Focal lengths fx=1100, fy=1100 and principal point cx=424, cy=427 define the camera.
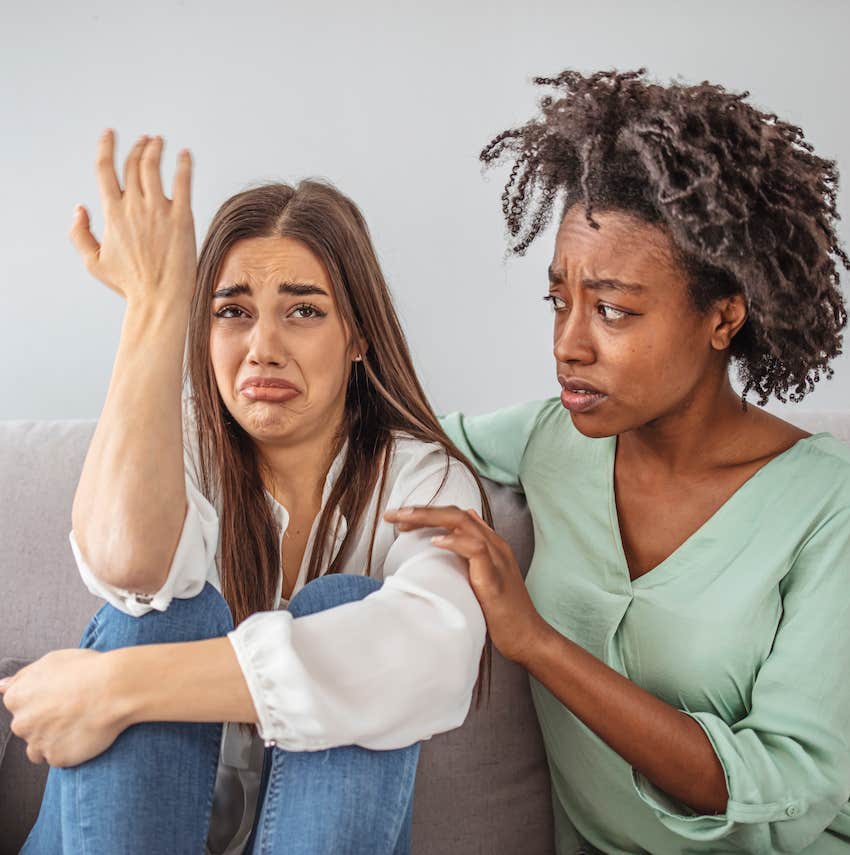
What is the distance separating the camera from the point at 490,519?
141 cm

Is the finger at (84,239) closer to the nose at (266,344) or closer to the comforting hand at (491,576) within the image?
the nose at (266,344)

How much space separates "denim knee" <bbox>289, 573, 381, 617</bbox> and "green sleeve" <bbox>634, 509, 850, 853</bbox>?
14.9 inches

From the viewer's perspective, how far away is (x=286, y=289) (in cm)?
130

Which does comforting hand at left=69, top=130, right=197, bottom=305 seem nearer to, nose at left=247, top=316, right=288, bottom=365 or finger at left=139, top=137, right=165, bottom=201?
finger at left=139, top=137, right=165, bottom=201

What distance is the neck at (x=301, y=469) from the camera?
1388mm

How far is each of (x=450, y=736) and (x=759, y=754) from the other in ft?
1.63

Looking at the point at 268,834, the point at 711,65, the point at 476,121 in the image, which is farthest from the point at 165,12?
the point at 268,834

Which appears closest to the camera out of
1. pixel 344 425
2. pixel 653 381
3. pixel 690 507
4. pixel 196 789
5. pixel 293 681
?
pixel 293 681

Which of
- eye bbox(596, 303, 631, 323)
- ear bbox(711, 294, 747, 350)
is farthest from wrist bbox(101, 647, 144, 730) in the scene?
ear bbox(711, 294, 747, 350)

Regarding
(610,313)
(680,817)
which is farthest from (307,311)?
(680,817)

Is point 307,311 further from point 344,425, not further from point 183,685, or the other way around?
point 183,685

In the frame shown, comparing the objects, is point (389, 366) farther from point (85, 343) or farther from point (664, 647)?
point (85, 343)

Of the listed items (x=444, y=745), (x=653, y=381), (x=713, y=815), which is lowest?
(x=444, y=745)

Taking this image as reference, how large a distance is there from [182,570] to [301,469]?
1.02 ft
